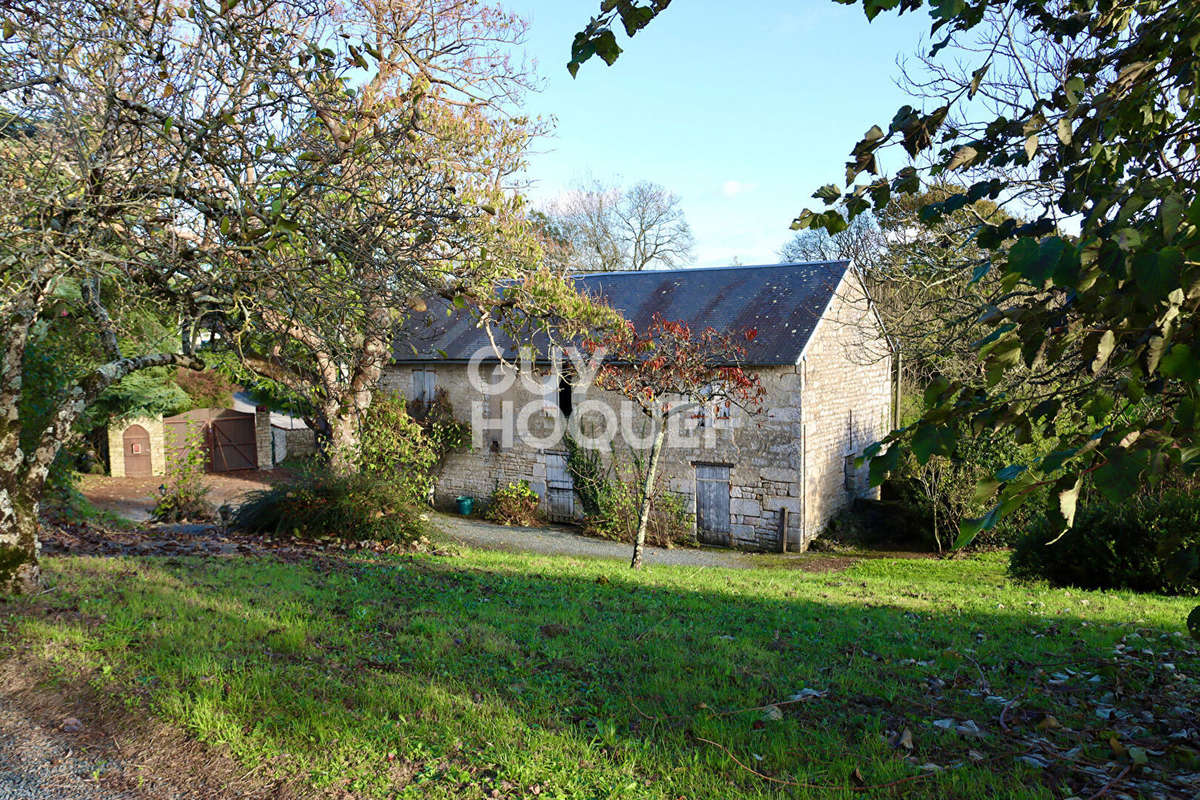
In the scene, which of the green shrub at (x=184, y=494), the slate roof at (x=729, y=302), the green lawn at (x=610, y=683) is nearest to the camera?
the green lawn at (x=610, y=683)

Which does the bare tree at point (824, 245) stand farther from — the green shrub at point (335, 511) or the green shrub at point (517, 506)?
the green shrub at point (335, 511)

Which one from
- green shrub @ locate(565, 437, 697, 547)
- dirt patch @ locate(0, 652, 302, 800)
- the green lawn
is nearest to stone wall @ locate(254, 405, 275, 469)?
green shrub @ locate(565, 437, 697, 547)

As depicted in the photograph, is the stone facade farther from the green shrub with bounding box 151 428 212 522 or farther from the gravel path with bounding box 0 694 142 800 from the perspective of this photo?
the gravel path with bounding box 0 694 142 800

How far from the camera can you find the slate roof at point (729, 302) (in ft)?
54.6

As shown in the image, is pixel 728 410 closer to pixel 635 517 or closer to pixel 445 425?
pixel 635 517

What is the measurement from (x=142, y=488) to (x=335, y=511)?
49.5ft

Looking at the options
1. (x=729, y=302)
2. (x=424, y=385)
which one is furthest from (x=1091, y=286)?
(x=424, y=385)

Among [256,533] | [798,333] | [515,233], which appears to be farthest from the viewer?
[798,333]

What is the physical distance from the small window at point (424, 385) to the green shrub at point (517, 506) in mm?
3647

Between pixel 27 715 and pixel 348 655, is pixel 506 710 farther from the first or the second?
pixel 27 715

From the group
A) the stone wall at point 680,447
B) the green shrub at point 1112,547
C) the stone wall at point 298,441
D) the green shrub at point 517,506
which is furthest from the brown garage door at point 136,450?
the green shrub at point 1112,547

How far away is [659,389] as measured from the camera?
12.6 m

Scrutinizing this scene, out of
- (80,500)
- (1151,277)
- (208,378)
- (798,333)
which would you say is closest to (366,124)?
(1151,277)

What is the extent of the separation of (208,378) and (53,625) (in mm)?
23824
